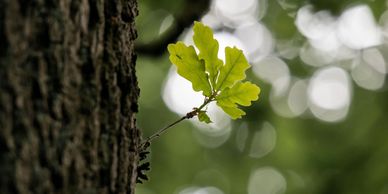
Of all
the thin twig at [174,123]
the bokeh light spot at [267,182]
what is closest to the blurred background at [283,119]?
the bokeh light spot at [267,182]

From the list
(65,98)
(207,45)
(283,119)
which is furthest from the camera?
(283,119)

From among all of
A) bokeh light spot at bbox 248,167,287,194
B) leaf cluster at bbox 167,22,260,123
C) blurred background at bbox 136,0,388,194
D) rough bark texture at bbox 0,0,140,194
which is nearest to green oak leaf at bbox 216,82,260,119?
leaf cluster at bbox 167,22,260,123

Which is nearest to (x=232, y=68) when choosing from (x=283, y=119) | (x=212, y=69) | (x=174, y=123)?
(x=212, y=69)

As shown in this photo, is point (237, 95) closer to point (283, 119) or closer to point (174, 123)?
point (174, 123)

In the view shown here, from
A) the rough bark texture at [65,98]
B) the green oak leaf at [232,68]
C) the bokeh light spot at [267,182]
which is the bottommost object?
the rough bark texture at [65,98]

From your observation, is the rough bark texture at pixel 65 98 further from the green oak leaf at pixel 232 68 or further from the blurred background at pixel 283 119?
the blurred background at pixel 283 119

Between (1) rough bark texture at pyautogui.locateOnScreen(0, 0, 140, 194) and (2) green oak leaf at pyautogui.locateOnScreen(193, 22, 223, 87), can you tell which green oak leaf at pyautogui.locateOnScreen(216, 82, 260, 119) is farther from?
(1) rough bark texture at pyautogui.locateOnScreen(0, 0, 140, 194)

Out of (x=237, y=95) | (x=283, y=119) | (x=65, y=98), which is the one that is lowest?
(x=65, y=98)
